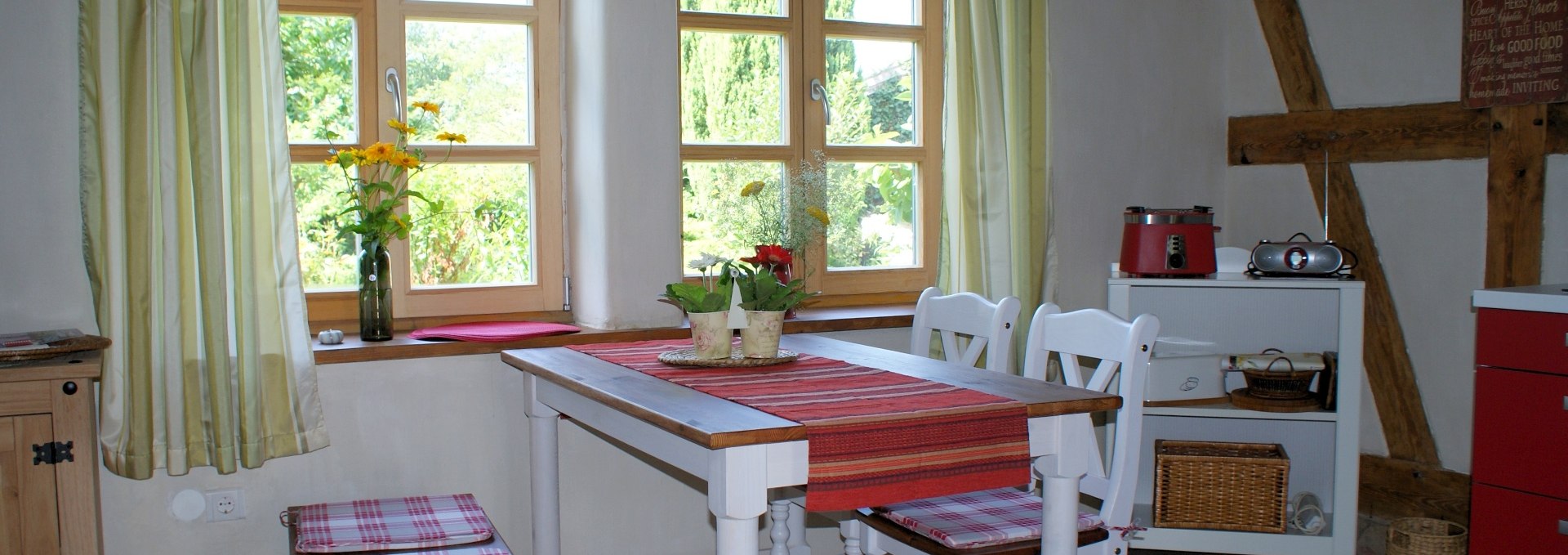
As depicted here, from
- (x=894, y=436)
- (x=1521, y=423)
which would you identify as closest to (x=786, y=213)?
(x=894, y=436)

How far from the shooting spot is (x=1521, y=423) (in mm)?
2703

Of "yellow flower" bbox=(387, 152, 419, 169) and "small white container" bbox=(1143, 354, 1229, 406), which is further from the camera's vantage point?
"small white container" bbox=(1143, 354, 1229, 406)

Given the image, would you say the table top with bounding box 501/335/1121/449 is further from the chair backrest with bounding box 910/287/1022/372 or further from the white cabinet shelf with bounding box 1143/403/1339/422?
the white cabinet shelf with bounding box 1143/403/1339/422

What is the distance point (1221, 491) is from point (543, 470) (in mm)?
1794

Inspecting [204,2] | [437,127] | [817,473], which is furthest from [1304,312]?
[204,2]

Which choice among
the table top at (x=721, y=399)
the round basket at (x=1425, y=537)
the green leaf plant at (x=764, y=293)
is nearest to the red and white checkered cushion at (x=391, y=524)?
the table top at (x=721, y=399)

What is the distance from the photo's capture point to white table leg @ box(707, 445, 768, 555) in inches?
68.4

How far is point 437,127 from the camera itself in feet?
10.1

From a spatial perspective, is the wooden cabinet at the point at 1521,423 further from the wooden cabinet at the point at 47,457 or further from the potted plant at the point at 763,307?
the wooden cabinet at the point at 47,457

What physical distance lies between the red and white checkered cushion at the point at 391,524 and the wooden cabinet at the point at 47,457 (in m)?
0.40

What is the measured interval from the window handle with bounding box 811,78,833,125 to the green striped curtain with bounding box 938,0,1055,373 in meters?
0.34

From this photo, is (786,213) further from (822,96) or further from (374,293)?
(374,293)

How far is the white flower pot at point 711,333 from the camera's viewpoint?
2.38 metres

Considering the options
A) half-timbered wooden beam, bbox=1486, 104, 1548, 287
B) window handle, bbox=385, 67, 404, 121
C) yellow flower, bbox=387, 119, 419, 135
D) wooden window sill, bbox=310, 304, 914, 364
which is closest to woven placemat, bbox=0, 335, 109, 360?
wooden window sill, bbox=310, 304, 914, 364
